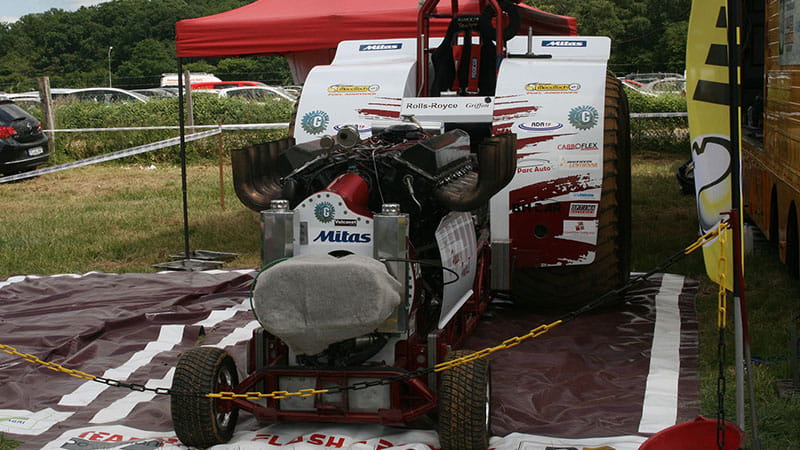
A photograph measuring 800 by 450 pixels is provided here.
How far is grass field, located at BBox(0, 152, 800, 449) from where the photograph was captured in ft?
16.8

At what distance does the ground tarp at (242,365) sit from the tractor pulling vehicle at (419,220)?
27 centimetres

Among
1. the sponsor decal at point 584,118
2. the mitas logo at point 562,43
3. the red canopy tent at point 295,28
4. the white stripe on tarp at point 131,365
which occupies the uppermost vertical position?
the red canopy tent at point 295,28

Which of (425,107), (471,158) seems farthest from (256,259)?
(471,158)

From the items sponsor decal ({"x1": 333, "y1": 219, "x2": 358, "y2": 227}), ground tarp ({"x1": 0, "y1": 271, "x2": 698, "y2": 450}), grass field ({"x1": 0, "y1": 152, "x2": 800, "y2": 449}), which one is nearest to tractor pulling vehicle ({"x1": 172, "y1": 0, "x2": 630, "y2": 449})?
sponsor decal ({"x1": 333, "y1": 219, "x2": 358, "y2": 227})

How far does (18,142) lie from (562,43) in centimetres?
1136

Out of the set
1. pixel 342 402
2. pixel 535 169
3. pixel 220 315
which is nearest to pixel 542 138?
pixel 535 169

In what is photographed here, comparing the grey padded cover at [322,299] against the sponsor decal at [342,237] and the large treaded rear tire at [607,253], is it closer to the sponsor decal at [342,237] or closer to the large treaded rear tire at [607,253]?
the sponsor decal at [342,237]

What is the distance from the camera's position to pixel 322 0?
8.98m

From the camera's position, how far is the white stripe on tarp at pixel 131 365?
4988 millimetres

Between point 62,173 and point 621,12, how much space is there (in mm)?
36118

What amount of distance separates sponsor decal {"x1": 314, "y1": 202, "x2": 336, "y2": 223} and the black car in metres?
12.3

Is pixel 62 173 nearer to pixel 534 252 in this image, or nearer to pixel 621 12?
pixel 534 252

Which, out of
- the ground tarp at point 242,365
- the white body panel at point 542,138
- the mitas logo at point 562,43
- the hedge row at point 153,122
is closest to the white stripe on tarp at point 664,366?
the ground tarp at point 242,365

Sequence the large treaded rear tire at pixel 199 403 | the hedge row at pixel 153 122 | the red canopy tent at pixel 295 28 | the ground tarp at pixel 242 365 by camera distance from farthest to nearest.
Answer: the hedge row at pixel 153 122 → the red canopy tent at pixel 295 28 → the ground tarp at pixel 242 365 → the large treaded rear tire at pixel 199 403
